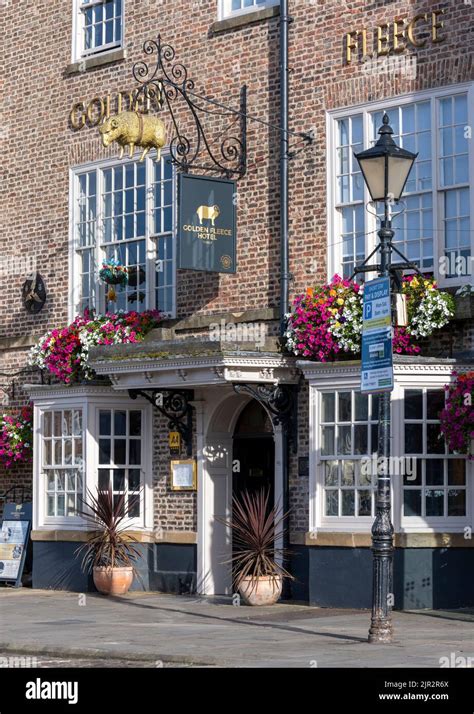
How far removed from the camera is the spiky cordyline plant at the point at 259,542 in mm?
18484

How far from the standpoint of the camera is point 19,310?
78.6 feet

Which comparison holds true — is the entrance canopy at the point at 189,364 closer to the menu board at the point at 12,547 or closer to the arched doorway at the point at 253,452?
the arched doorway at the point at 253,452

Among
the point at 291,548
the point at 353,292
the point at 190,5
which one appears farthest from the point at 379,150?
the point at 190,5

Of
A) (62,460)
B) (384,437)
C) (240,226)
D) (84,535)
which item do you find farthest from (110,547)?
(384,437)

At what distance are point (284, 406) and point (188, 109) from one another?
4980mm

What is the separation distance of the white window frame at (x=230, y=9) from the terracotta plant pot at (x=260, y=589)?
8.15m

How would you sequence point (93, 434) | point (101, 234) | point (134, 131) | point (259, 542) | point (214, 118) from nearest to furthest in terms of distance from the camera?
point (259, 542), point (134, 131), point (214, 118), point (93, 434), point (101, 234)

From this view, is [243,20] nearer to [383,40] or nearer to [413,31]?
[383,40]

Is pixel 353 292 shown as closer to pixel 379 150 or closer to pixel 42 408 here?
pixel 379 150

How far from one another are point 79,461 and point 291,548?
13.7 ft

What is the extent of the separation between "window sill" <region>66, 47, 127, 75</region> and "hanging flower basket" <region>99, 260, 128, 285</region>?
3345 millimetres

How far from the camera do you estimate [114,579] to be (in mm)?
20422

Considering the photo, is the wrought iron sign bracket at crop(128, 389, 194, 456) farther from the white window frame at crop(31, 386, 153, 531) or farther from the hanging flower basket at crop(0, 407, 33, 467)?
the hanging flower basket at crop(0, 407, 33, 467)
